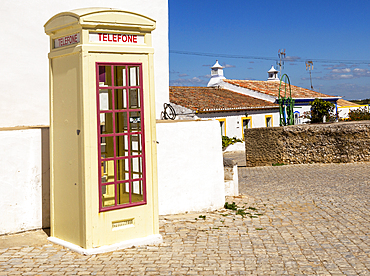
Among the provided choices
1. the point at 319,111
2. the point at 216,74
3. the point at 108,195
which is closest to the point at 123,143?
the point at 108,195

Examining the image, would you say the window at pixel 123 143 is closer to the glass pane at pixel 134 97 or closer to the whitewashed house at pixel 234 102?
the glass pane at pixel 134 97

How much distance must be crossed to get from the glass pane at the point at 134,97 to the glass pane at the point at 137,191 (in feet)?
3.10

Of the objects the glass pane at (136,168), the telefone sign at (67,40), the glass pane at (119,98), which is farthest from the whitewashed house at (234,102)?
the telefone sign at (67,40)

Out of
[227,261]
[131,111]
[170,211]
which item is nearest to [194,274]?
[227,261]

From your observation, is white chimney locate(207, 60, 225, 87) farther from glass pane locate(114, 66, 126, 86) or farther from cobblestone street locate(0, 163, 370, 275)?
glass pane locate(114, 66, 126, 86)

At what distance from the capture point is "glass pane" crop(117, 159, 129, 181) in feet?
17.2

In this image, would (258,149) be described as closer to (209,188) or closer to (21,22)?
(209,188)

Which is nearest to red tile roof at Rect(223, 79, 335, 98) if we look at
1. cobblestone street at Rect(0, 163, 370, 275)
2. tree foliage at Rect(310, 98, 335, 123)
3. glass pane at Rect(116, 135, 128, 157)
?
tree foliage at Rect(310, 98, 335, 123)

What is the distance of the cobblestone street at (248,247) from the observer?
14.6ft

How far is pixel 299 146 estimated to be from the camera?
47.0ft

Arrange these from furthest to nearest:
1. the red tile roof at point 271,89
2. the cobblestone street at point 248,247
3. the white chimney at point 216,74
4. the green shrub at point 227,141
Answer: the white chimney at point 216,74 → the red tile roof at point 271,89 → the green shrub at point 227,141 → the cobblestone street at point 248,247

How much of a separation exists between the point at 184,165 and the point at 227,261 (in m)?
2.39

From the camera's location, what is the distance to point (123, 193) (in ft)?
17.4

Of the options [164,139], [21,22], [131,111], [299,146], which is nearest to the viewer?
[131,111]
